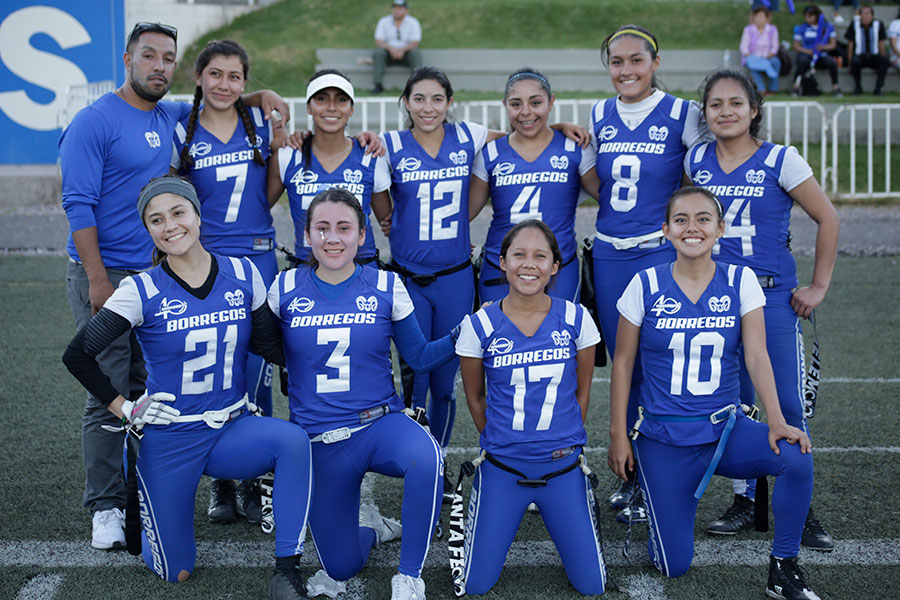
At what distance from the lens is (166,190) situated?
3430 mm

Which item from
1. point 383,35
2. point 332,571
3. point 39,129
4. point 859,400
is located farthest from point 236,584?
point 383,35

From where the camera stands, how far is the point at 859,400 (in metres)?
5.30

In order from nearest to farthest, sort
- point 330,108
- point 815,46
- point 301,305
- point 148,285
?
point 148,285 → point 301,305 → point 330,108 → point 815,46

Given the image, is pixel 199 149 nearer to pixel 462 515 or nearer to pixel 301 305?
pixel 301 305

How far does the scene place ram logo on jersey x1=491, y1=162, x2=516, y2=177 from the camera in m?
4.14

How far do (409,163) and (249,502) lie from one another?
1.67 meters

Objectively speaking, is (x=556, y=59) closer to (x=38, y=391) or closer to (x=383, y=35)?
(x=383, y=35)

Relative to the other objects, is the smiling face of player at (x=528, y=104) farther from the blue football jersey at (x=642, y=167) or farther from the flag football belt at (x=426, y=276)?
the flag football belt at (x=426, y=276)

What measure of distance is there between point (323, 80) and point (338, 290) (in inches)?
41.1

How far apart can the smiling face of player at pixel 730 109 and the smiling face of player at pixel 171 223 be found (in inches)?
84.2

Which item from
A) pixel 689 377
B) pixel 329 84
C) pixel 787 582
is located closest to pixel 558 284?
pixel 689 377

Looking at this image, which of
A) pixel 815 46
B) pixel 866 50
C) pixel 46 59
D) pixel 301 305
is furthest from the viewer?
pixel 815 46

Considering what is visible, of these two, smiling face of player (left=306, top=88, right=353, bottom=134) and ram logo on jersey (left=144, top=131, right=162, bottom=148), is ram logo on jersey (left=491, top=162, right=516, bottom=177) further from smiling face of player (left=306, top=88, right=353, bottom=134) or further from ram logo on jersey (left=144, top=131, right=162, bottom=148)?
ram logo on jersey (left=144, top=131, right=162, bottom=148)

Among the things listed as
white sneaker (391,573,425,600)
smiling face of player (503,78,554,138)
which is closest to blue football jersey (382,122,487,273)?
smiling face of player (503,78,554,138)
